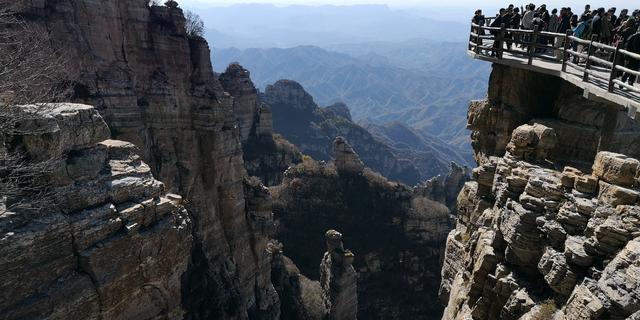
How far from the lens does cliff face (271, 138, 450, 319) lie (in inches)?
1752

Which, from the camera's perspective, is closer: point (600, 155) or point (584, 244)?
point (584, 244)

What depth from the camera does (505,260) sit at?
1088 cm

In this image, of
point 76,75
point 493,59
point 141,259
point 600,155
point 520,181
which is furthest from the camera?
point 76,75

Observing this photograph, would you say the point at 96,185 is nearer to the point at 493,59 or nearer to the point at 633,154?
the point at 493,59

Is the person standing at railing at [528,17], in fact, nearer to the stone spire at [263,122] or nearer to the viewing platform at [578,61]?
the viewing platform at [578,61]

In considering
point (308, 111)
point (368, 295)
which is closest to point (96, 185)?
point (368, 295)

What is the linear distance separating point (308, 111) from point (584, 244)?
354 ft

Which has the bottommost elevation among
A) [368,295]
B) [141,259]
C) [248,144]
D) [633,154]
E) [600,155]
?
[368,295]

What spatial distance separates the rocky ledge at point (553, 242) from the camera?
7676 mm

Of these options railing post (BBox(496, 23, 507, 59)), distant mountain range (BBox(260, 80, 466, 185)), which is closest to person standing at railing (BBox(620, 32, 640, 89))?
railing post (BBox(496, 23, 507, 59))

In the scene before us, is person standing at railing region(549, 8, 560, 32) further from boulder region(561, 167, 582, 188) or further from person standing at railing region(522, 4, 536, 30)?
boulder region(561, 167, 582, 188)

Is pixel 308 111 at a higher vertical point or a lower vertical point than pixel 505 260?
lower

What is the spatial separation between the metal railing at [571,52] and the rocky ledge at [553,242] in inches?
77.0

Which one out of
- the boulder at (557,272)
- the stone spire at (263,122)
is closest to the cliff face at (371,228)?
the stone spire at (263,122)
